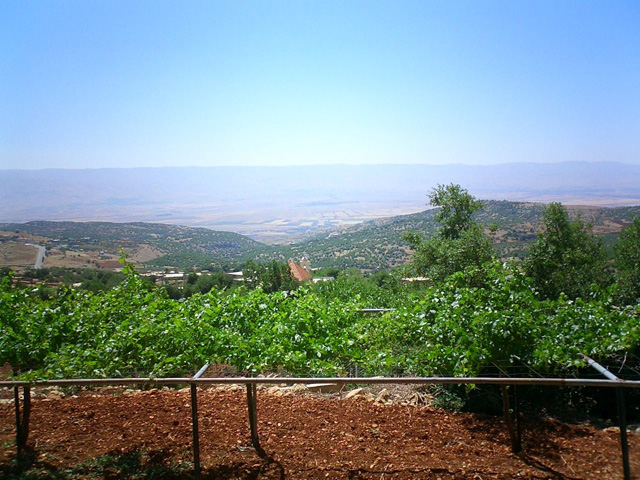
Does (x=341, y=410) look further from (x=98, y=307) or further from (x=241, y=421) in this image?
(x=98, y=307)

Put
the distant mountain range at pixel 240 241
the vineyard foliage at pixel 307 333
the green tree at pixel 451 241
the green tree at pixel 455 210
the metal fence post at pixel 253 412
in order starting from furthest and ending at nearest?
the distant mountain range at pixel 240 241, the green tree at pixel 455 210, the green tree at pixel 451 241, the metal fence post at pixel 253 412, the vineyard foliage at pixel 307 333

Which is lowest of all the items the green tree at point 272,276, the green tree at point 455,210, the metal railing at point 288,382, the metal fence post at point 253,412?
the green tree at point 272,276

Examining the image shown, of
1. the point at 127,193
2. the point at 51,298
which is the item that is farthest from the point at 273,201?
the point at 51,298

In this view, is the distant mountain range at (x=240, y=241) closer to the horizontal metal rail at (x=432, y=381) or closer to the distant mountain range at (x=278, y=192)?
the distant mountain range at (x=278, y=192)

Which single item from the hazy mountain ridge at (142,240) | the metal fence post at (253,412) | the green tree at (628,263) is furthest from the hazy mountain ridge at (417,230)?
the metal fence post at (253,412)

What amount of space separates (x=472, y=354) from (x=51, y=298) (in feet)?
16.5

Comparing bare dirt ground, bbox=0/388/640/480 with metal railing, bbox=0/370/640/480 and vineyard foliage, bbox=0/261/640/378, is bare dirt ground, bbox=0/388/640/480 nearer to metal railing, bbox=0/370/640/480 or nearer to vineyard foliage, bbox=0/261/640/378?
metal railing, bbox=0/370/640/480

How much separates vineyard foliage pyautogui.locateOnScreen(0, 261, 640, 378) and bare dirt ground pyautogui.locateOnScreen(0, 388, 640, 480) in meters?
0.68

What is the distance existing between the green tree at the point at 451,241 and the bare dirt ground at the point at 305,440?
5.26m

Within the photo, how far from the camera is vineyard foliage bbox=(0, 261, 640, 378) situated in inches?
164

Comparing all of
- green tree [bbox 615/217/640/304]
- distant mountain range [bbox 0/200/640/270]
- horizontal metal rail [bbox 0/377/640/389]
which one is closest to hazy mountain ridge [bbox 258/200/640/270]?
distant mountain range [bbox 0/200/640/270]

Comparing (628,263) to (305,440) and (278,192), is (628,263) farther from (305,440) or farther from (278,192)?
(278,192)

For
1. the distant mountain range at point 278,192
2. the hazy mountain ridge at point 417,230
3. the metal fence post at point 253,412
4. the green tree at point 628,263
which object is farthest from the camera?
the distant mountain range at point 278,192

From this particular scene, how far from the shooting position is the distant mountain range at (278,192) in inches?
1567
